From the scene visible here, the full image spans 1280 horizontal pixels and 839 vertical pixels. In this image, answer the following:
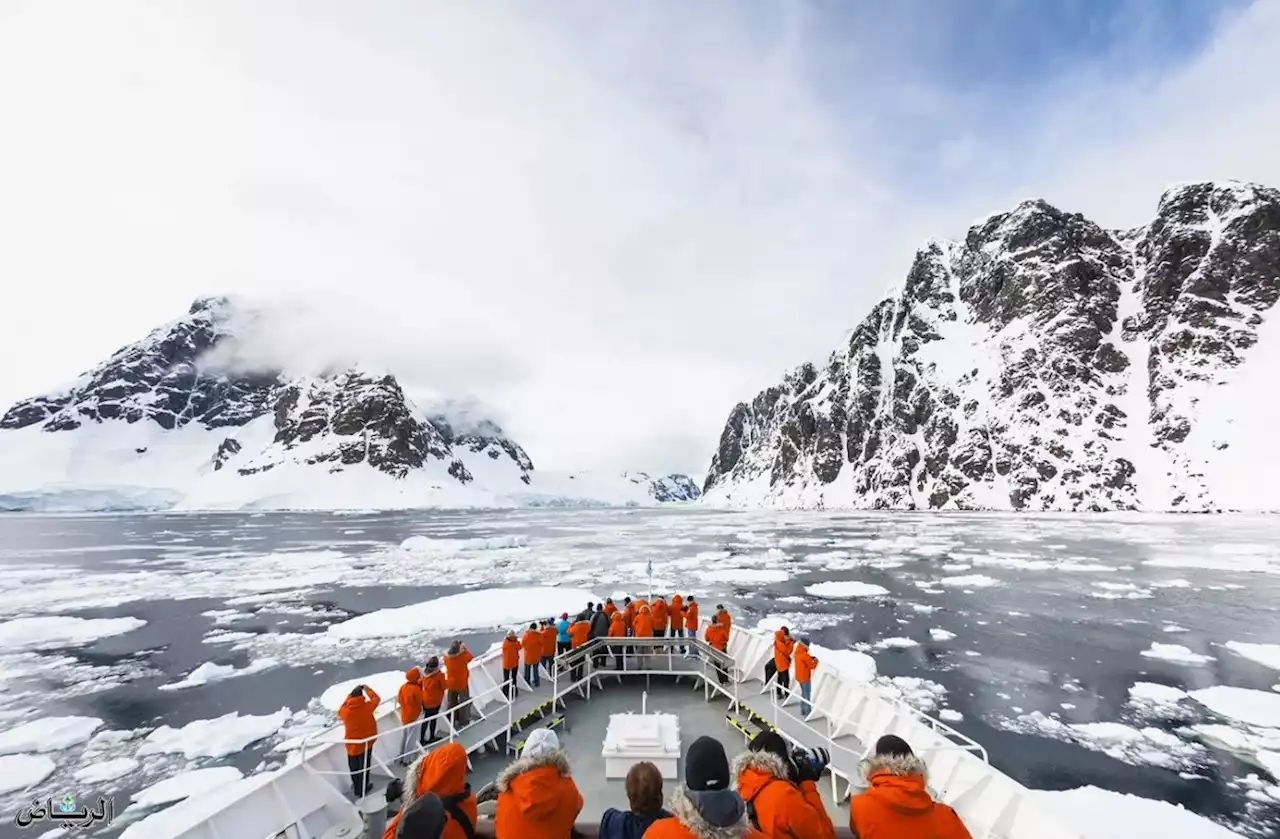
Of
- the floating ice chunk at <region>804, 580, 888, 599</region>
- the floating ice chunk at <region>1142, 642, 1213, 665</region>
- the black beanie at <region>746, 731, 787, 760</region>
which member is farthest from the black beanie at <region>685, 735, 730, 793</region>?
the floating ice chunk at <region>804, 580, 888, 599</region>

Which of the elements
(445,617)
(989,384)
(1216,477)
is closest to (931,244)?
(989,384)

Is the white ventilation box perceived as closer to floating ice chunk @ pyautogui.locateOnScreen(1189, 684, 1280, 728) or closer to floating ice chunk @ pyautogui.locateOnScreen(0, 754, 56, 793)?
floating ice chunk @ pyautogui.locateOnScreen(0, 754, 56, 793)

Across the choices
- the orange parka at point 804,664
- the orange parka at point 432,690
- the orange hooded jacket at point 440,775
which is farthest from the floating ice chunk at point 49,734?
the orange parka at point 804,664

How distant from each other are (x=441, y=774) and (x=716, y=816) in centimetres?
269

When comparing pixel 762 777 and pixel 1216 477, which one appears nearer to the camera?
pixel 762 777

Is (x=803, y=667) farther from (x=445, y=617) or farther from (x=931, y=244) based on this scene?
(x=931, y=244)

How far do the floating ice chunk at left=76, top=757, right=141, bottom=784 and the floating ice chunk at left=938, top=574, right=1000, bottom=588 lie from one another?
106 ft

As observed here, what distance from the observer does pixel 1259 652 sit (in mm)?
17266

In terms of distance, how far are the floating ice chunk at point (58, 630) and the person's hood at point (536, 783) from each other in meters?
27.4

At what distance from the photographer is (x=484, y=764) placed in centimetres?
845

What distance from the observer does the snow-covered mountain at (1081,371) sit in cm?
9006

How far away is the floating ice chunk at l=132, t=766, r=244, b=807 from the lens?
9883 mm

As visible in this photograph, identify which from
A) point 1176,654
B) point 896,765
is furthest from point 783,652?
point 1176,654

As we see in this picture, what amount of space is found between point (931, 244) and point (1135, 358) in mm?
64909
